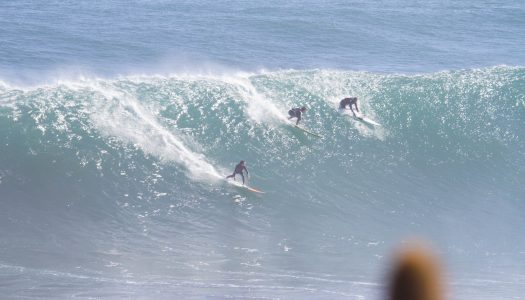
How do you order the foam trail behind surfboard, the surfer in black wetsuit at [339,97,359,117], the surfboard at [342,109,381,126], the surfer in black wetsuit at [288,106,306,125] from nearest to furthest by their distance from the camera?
the foam trail behind surfboard → the surfer in black wetsuit at [288,106,306,125] → the surfboard at [342,109,381,126] → the surfer in black wetsuit at [339,97,359,117]

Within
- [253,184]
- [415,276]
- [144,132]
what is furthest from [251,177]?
[415,276]

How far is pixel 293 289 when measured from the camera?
655 inches

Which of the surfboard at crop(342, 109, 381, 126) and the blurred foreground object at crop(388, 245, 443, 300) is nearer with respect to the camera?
the blurred foreground object at crop(388, 245, 443, 300)

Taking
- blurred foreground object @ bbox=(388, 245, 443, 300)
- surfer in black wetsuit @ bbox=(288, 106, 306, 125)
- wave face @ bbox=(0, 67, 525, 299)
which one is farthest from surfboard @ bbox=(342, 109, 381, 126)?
blurred foreground object @ bbox=(388, 245, 443, 300)

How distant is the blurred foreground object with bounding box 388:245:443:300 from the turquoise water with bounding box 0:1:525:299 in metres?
0.32

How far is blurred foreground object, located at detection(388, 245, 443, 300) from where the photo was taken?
16922 millimetres

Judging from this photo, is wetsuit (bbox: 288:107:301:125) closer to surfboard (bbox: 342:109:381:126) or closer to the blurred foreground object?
surfboard (bbox: 342:109:381:126)

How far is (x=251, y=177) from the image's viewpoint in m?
22.8

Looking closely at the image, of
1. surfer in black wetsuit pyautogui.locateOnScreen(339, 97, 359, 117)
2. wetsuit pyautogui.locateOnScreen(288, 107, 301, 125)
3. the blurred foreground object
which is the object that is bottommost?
the blurred foreground object

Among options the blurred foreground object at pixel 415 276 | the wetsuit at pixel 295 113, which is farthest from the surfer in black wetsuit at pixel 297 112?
the blurred foreground object at pixel 415 276

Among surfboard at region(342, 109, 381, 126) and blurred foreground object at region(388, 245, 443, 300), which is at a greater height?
surfboard at region(342, 109, 381, 126)

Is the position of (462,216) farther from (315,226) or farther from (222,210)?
(222,210)

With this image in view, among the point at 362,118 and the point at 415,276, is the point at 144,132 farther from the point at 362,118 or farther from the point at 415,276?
the point at 415,276

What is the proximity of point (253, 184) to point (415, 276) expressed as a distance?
5.35 metres
